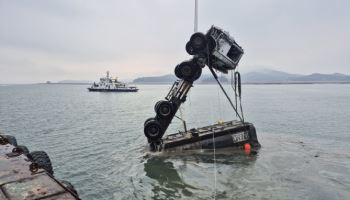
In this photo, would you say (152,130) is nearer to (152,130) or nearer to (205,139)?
(152,130)

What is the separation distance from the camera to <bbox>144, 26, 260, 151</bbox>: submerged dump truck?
17.6 m

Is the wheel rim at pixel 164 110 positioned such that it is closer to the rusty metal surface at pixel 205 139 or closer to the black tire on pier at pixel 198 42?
the rusty metal surface at pixel 205 139

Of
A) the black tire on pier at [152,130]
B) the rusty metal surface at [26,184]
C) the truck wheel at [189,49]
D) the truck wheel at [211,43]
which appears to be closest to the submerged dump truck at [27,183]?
the rusty metal surface at [26,184]

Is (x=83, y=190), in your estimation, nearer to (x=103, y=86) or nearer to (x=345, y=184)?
(x=345, y=184)

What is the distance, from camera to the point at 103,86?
389 ft

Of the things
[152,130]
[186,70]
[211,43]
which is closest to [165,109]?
[152,130]

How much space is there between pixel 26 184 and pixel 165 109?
1222 cm

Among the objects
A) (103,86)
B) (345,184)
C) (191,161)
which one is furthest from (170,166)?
(103,86)

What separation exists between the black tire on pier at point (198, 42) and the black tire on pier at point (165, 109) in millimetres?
3433

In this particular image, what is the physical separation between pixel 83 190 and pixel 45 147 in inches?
360

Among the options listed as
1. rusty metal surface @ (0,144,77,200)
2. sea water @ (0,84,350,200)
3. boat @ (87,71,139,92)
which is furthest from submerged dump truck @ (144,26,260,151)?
boat @ (87,71,139,92)

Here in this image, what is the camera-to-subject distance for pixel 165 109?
1819cm

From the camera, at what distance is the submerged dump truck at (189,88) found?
691 inches

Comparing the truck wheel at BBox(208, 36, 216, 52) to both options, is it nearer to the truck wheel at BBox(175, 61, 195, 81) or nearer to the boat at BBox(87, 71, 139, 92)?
the truck wheel at BBox(175, 61, 195, 81)
